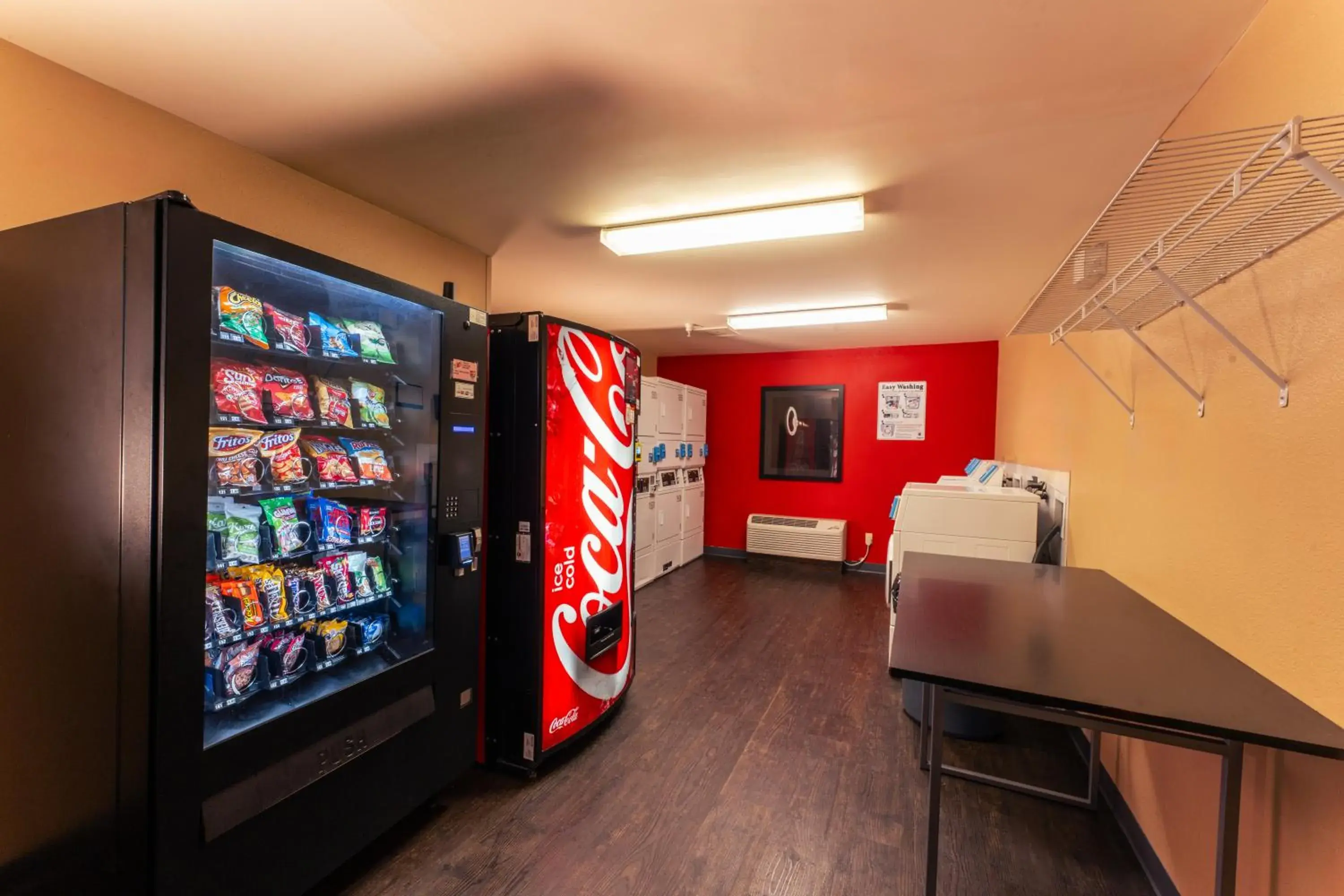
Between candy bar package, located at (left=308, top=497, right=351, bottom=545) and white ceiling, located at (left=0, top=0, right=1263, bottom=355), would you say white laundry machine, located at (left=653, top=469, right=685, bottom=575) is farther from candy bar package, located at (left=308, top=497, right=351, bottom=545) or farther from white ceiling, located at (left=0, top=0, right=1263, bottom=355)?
candy bar package, located at (left=308, top=497, right=351, bottom=545)

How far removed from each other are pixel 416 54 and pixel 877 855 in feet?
9.07

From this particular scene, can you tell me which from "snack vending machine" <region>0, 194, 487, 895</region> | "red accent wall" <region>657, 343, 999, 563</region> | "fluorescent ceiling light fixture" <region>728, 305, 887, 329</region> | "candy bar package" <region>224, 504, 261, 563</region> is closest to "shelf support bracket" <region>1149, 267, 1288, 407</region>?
"snack vending machine" <region>0, 194, 487, 895</region>

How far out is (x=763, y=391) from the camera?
6133 mm

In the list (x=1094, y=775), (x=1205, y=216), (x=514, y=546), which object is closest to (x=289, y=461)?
(x=514, y=546)

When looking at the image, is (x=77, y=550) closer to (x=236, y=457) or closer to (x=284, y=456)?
(x=236, y=457)

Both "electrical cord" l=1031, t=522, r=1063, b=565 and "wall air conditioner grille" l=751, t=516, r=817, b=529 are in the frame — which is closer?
"electrical cord" l=1031, t=522, r=1063, b=565

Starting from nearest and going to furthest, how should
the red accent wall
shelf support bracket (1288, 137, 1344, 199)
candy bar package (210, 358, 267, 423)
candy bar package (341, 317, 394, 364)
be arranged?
shelf support bracket (1288, 137, 1344, 199) → candy bar package (210, 358, 267, 423) → candy bar package (341, 317, 394, 364) → the red accent wall

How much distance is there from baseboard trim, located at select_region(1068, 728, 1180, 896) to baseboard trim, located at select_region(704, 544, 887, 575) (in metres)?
3.23

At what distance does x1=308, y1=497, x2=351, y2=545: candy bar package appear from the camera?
1.66m

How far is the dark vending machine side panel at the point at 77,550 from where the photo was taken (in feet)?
→ 3.72

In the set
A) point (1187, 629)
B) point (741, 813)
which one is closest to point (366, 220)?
point (741, 813)

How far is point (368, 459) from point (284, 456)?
272 mm

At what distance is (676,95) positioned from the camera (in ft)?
5.17

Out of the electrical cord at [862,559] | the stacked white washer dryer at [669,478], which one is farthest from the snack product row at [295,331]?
the electrical cord at [862,559]
